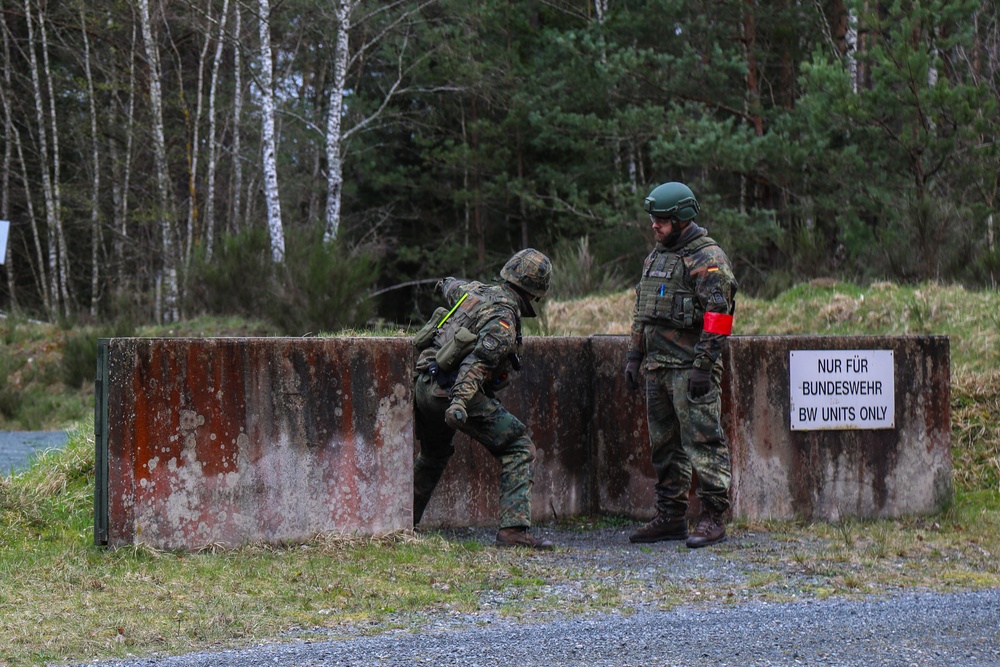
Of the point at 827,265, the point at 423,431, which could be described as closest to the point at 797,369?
the point at 423,431

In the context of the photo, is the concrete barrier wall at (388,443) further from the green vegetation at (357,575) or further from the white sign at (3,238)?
the white sign at (3,238)

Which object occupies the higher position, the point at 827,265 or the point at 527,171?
the point at 527,171

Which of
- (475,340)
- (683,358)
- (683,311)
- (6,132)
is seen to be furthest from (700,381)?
(6,132)

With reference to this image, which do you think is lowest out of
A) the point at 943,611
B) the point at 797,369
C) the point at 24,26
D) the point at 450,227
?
the point at 943,611

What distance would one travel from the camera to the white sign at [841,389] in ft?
21.8

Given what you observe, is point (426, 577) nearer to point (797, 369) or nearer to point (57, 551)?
point (57, 551)

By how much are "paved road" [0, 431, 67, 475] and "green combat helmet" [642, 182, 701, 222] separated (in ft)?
18.0

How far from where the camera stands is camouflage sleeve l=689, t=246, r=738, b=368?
5.79m

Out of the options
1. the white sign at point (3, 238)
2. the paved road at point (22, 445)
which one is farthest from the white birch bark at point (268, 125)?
the white sign at point (3, 238)

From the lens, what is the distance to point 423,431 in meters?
6.25

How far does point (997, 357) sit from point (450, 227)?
69.6 feet

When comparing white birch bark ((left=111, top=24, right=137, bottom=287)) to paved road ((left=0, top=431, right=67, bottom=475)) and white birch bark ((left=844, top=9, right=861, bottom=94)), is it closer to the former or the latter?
paved road ((left=0, top=431, right=67, bottom=475))

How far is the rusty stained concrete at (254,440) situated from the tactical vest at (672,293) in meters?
1.38

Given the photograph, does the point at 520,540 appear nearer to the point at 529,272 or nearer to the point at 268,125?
the point at 529,272
